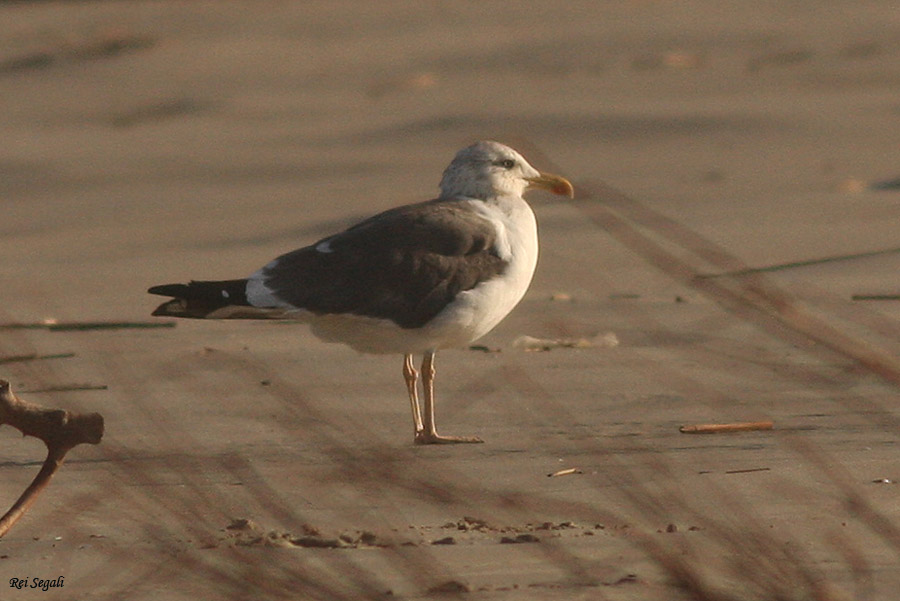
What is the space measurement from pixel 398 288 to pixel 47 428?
8.66 ft

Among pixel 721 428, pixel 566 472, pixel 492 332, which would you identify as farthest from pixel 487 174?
pixel 566 472

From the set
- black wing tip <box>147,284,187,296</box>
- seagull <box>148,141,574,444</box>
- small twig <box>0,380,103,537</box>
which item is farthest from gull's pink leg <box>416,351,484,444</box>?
small twig <box>0,380,103,537</box>

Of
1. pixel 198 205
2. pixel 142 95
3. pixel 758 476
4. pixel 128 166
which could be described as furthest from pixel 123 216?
pixel 758 476

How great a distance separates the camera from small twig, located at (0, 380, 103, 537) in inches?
124

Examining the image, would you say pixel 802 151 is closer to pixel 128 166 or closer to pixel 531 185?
pixel 128 166

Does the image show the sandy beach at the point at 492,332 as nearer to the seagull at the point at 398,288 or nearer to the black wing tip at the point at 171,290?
Result: the seagull at the point at 398,288

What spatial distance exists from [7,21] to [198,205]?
26.1ft

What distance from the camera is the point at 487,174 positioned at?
6.42 meters

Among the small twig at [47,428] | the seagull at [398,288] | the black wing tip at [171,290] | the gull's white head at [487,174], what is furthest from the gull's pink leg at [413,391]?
the small twig at [47,428]

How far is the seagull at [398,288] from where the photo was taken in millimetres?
5758

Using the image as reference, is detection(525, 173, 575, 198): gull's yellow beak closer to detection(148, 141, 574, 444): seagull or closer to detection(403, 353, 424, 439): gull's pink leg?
detection(148, 141, 574, 444): seagull

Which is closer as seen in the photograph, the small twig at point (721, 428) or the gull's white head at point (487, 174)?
the small twig at point (721, 428)

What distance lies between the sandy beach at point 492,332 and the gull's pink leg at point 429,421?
71mm

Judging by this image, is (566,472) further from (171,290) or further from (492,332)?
(492,332)
